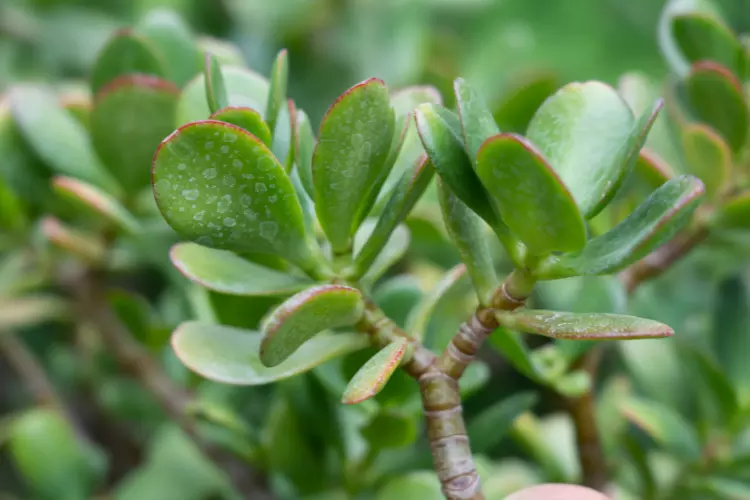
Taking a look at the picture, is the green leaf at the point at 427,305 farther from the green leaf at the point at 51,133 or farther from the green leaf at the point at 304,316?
the green leaf at the point at 51,133

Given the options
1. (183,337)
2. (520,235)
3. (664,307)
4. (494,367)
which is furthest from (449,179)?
(494,367)

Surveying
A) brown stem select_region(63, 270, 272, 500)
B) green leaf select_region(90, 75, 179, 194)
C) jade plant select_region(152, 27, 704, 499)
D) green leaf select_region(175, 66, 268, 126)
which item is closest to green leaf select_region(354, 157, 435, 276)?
jade plant select_region(152, 27, 704, 499)

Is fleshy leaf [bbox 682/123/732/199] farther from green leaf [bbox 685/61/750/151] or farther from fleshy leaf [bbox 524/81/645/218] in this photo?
fleshy leaf [bbox 524/81/645/218]

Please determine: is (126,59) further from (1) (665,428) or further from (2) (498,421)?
(1) (665,428)

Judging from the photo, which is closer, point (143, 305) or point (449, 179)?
point (449, 179)

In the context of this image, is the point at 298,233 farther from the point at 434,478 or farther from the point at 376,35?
the point at 376,35

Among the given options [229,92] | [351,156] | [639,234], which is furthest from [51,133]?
[639,234]
